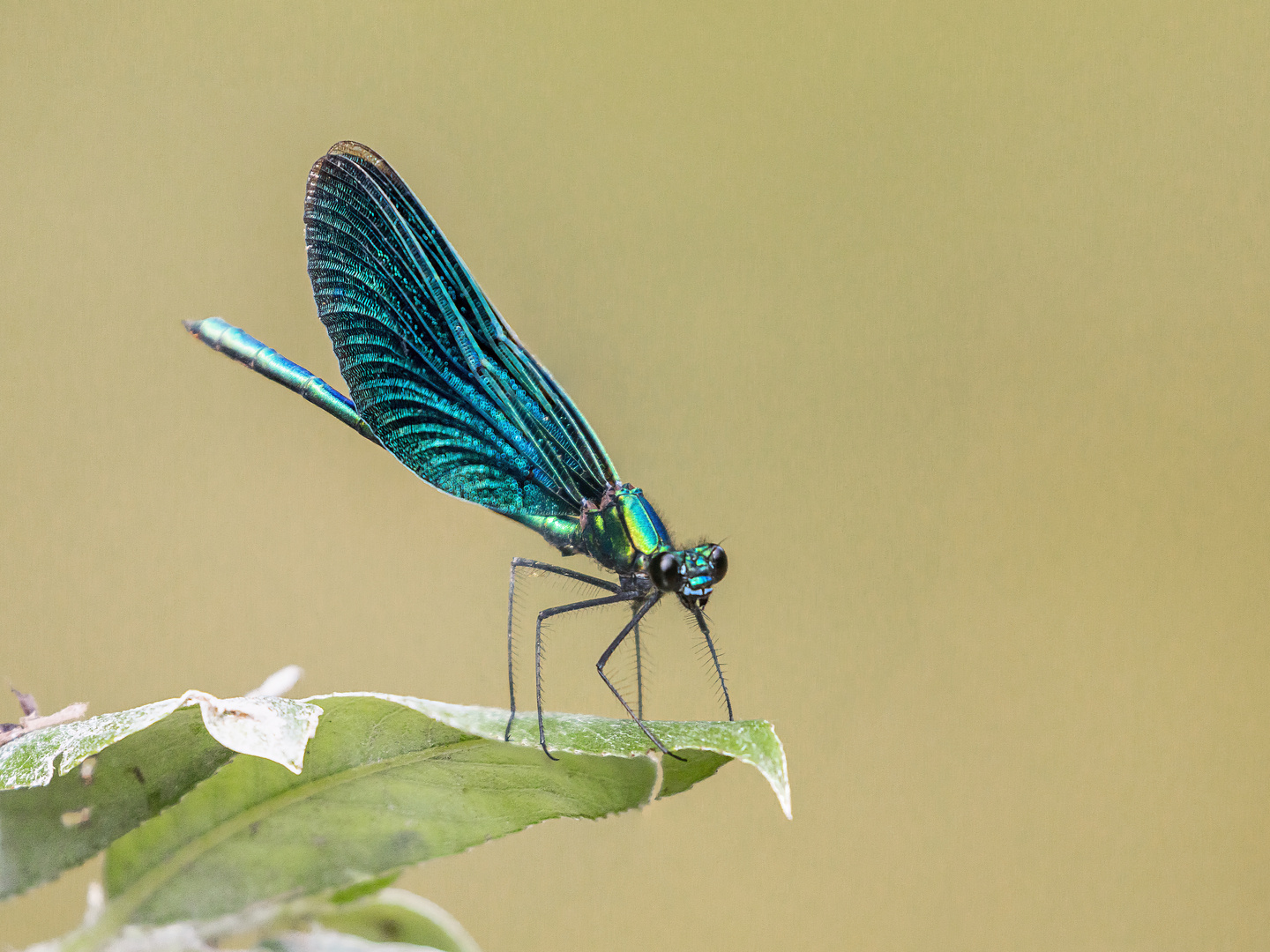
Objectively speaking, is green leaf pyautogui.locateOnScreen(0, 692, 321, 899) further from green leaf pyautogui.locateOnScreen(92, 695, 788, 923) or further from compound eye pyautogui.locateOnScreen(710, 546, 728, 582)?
compound eye pyautogui.locateOnScreen(710, 546, 728, 582)

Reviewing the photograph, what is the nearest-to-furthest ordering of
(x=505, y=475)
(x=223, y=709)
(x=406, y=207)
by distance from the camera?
(x=223, y=709) < (x=406, y=207) < (x=505, y=475)

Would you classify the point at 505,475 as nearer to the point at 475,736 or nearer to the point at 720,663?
the point at 720,663

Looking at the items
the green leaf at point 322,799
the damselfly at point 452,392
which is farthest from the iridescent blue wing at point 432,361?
the green leaf at point 322,799

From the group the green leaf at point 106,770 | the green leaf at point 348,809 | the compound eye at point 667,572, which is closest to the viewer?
the green leaf at point 106,770

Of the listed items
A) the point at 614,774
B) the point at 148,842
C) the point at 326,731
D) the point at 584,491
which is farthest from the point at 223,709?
the point at 584,491

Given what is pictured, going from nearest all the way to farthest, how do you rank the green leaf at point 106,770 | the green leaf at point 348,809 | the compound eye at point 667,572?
the green leaf at point 106,770
the green leaf at point 348,809
the compound eye at point 667,572

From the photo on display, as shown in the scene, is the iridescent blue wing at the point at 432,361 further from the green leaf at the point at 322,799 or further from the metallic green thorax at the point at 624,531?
the green leaf at the point at 322,799

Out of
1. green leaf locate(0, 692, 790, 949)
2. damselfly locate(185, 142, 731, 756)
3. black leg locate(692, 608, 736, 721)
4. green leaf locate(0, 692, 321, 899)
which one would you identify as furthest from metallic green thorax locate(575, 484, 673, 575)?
green leaf locate(0, 692, 321, 899)
